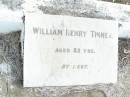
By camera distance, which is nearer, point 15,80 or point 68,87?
point 15,80

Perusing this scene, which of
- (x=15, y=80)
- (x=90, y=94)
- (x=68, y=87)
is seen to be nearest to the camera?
(x=15, y=80)

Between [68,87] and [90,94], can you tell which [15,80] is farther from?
[90,94]

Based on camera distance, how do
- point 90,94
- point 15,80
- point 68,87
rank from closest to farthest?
point 15,80, point 68,87, point 90,94

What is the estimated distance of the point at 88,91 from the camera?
2664 millimetres

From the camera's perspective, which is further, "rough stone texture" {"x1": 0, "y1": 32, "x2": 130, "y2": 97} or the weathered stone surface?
the weathered stone surface

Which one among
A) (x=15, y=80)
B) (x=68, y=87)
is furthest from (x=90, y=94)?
(x=15, y=80)

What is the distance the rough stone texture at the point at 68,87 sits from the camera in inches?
94.0

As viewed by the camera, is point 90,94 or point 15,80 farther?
point 90,94

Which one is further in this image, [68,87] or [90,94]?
[90,94]

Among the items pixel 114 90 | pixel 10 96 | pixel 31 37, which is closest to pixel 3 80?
pixel 10 96

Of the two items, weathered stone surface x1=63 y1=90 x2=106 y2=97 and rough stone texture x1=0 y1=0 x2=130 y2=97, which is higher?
rough stone texture x1=0 y1=0 x2=130 y2=97

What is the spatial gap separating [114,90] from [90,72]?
32 cm

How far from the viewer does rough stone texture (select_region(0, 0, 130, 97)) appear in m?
2.39

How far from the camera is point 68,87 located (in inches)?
100.0
